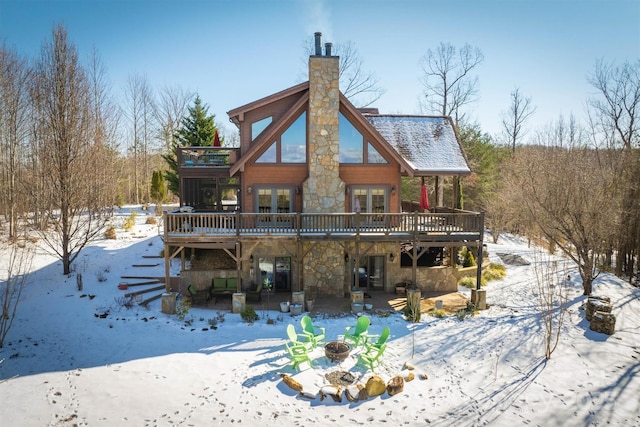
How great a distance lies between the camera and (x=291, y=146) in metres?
16.6

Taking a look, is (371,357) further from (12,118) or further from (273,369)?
(12,118)

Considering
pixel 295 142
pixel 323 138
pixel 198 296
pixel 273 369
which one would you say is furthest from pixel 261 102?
pixel 273 369

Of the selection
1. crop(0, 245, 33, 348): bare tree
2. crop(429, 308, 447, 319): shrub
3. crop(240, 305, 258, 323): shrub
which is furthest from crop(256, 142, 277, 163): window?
crop(429, 308, 447, 319): shrub

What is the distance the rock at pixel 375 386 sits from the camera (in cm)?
907

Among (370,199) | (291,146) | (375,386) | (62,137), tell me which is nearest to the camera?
(375,386)

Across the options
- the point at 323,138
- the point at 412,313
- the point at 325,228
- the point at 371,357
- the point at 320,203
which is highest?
the point at 323,138

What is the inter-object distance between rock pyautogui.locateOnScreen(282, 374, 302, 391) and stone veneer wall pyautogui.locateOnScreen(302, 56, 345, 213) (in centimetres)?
810

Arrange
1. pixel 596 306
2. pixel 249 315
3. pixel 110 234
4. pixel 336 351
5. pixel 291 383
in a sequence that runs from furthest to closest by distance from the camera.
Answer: pixel 110 234 → pixel 249 315 → pixel 596 306 → pixel 336 351 → pixel 291 383

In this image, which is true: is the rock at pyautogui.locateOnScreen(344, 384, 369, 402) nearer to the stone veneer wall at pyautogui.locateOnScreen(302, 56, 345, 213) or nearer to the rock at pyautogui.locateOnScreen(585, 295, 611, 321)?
the stone veneer wall at pyautogui.locateOnScreen(302, 56, 345, 213)

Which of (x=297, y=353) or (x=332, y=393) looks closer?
(x=332, y=393)

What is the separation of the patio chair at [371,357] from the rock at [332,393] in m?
1.42

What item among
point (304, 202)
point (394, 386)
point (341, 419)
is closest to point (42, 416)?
point (341, 419)

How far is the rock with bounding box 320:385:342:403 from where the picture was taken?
890 centimetres

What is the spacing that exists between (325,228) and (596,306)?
1033 cm
